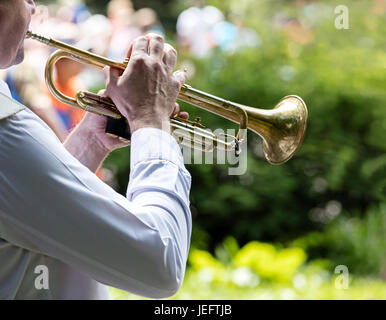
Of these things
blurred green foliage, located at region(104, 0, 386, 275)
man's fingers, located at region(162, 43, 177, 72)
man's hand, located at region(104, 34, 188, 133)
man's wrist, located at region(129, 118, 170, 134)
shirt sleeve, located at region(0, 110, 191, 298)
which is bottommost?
shirt sleeve, located at region(0, 110, 191, 298)

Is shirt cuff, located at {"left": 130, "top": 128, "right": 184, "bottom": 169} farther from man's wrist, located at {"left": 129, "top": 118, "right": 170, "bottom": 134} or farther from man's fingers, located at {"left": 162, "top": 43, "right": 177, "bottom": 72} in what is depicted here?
man's fingers, located at {"left": 162, "top": 43, "right": 177, "bottom": 72}

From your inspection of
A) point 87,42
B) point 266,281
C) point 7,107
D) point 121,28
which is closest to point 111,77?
point 7,107

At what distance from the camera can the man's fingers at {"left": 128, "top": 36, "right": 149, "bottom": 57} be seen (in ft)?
4.54

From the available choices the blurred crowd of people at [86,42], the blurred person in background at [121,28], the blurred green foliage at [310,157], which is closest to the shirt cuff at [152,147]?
the blurred crowd of people at [86,42]

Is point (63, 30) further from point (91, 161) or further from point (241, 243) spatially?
point (91, 161)

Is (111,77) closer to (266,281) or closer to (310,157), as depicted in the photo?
(266,281)

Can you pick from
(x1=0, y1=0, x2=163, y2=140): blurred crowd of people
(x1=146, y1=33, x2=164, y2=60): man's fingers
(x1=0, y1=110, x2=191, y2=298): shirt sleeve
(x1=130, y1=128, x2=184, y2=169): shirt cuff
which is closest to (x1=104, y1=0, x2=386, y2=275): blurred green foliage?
(x1=0, y1=0, x2=163, y2=140): blurred crowd of people

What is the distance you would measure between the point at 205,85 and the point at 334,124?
1.09 metres

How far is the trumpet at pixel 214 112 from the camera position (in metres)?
1.67

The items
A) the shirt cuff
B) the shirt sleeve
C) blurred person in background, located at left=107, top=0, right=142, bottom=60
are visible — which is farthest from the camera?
blurred person in background, located at left=107, top=0, right=142, bottom=60

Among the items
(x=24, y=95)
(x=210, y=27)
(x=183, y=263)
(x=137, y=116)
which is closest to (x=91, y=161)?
(x=137, y=116)

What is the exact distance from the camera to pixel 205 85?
16.1ft

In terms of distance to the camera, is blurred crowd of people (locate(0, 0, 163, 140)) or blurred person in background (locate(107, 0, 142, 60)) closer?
blurred crowd of people (locate(0, 0, 163, 140))

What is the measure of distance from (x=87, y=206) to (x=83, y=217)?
2 centimetres
